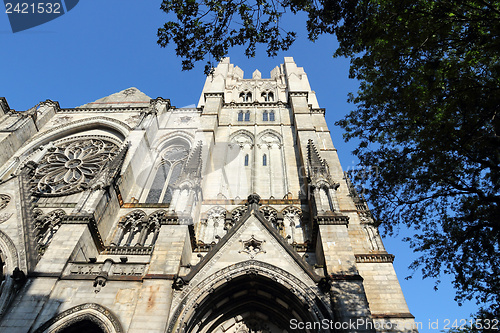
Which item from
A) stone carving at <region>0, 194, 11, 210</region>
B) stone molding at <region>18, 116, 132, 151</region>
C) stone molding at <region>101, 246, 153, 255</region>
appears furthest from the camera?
stone molding at <region>18, 116, 132, 151</region>

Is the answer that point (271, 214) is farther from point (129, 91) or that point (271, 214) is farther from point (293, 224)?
point (129, 91)

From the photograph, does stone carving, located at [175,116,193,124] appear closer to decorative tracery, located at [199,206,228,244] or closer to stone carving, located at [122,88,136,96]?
stone carving, located at [122,88,136,96]

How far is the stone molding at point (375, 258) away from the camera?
10867 millimetres

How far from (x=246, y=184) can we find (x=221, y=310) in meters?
7.42

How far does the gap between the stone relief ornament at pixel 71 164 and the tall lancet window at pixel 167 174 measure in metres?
2.73

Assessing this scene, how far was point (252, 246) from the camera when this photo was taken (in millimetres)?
10609

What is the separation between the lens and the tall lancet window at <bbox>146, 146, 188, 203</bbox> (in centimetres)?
1625

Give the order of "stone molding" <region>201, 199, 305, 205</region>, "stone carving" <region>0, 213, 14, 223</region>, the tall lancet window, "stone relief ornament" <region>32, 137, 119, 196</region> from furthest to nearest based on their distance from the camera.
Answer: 1. "stone relief ornament" <region>32, 137, 119, 196</region>
2. the tall lancet window
3. "stone molding" <region>201, 199, 305, 205</region>
4. "stone carving" <region>0, 213, 14, 223</region>

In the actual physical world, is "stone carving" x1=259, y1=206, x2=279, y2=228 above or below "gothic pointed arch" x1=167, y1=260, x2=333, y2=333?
above

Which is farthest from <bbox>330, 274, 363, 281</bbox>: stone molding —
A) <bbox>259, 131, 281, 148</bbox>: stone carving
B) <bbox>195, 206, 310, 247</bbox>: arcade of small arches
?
<bbox>259, 131, 281, 148</bbox>: stone carving

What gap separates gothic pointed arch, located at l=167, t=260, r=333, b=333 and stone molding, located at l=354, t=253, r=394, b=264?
270 centimetres

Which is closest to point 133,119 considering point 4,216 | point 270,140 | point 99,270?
point 270,140

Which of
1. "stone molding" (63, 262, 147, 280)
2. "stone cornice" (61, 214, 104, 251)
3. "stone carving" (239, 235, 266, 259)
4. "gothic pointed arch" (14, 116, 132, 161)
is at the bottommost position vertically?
"stone molding" (63, 262, 147, 280)

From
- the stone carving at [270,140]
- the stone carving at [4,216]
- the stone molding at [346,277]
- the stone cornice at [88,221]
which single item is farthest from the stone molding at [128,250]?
the stone carving at [270,140]
